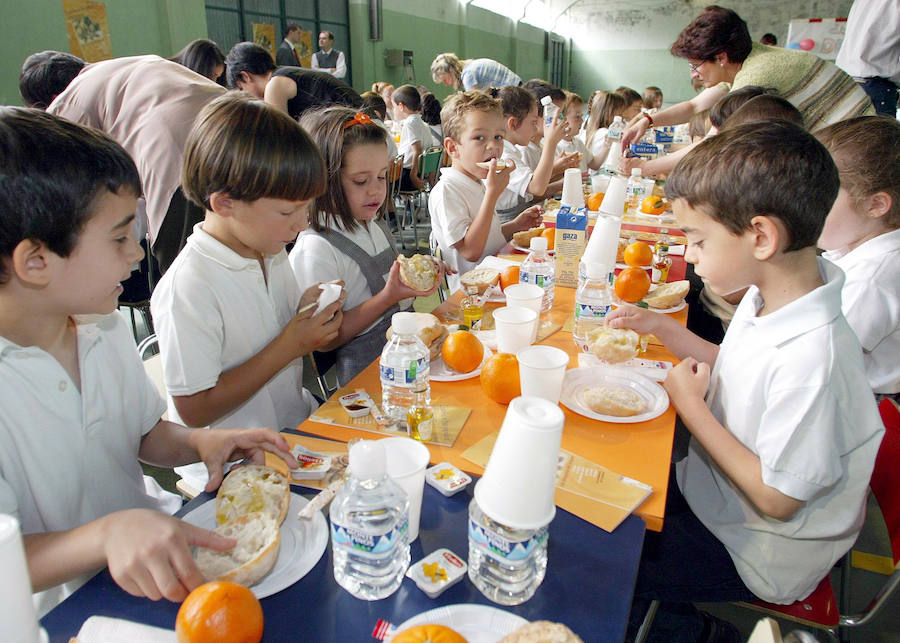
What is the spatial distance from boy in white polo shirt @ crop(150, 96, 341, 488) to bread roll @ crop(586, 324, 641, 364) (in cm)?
78

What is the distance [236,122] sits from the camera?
1.45 metres

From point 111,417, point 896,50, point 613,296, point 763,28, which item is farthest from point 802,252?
point 763,28

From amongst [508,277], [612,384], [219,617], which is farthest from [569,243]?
[219,617]

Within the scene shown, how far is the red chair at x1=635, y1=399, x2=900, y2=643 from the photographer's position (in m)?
1.23

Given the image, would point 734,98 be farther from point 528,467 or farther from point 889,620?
point 528,467

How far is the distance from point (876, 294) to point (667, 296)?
614 millimetres

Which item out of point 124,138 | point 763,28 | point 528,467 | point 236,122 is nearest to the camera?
point 528,467

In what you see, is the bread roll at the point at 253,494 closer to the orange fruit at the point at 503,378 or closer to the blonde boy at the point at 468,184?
the orange fruit at the point at 503,378

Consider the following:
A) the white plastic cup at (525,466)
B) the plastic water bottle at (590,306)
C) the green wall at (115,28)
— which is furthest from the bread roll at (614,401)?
the green wall at (115,28)

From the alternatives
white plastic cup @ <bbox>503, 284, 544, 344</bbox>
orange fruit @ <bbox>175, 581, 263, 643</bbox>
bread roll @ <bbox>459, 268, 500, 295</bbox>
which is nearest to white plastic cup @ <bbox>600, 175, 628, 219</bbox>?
bread roll @ <bbox>459, 268, 500, 295</bbox>

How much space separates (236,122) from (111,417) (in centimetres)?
78

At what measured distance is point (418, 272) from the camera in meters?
1.93

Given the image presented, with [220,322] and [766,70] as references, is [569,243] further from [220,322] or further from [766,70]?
[766,70]

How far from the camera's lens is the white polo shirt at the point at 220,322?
4.77 feet
